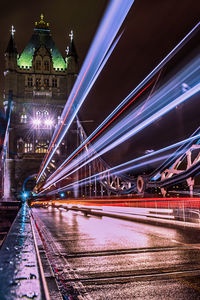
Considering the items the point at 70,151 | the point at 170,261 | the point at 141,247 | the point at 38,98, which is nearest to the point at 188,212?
the point at 141,247

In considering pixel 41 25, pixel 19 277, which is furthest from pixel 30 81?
pixel 19 277

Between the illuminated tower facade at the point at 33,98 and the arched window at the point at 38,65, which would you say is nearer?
the illuminated tower facade at the point at 33,98

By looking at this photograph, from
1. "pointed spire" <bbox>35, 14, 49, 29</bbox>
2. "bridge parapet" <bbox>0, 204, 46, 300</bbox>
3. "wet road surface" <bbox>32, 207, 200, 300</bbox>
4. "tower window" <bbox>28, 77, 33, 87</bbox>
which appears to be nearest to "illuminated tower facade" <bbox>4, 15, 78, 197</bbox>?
"tower window" <bbox>28, 77, 33, 87</bbox>

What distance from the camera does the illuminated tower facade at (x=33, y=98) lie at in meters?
82.4

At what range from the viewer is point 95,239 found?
9922 millimetres

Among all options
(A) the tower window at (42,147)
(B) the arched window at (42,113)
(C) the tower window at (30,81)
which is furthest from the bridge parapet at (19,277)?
(C) the tower window at (30,81)

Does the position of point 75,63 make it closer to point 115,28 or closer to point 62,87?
point 62,87

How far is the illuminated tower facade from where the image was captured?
8238 centimetres

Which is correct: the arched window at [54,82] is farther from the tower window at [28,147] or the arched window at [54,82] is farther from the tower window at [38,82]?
the tower window at [28,147]

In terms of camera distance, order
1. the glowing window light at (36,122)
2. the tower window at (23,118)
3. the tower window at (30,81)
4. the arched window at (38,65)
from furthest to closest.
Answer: the arched window at (38,65)
the tower window at (30,81)
the tower window at (23,118)
the glowing window light at (36,122)

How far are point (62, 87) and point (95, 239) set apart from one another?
82991 millimetres

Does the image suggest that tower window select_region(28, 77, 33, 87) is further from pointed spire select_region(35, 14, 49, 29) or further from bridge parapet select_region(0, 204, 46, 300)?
bridge parapet select_region(0, 204, 46, 300)

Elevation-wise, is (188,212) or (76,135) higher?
(76,135)

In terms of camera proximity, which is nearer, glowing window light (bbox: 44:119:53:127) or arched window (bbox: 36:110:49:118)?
glowing window light (bbox: 44:119:53:127)
